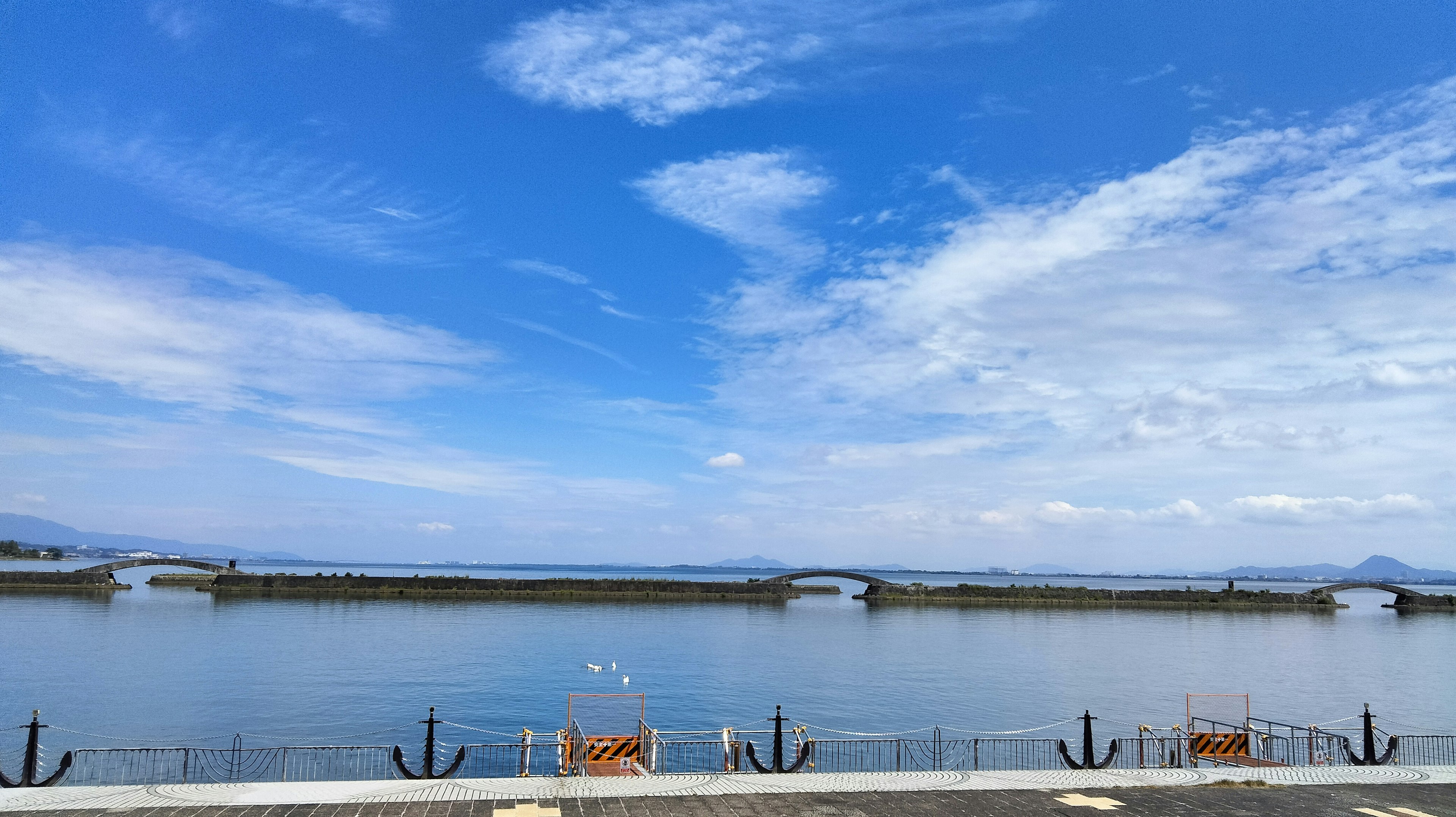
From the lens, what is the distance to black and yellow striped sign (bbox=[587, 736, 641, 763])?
24.1m

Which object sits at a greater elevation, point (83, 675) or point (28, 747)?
point (28, 747)

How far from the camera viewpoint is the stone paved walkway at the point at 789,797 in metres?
15.6

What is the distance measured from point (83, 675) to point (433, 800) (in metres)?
37.3

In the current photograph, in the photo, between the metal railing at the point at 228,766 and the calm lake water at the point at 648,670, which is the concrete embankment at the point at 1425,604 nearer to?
the calm lake water at the point at 648,670

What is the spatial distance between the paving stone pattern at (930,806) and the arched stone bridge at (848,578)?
10868 centimetres

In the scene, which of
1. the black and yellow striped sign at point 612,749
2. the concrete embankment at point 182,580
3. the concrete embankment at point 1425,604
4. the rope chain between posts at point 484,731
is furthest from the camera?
the concrete embankment at point 1425,604

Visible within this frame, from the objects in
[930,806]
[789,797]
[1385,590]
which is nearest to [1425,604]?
[1385,590]

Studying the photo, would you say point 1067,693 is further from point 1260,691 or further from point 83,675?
point 83,675

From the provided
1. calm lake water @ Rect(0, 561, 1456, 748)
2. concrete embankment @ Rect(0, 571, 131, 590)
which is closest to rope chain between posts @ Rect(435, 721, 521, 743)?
calm lake water @ Rect(0, 561, 1456, 748)

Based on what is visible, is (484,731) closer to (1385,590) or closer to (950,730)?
(950,730)

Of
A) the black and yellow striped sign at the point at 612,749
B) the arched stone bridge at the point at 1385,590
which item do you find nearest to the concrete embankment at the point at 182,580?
the black and yellow striped sign at the point at 612,749

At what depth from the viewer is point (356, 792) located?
16.7 metres

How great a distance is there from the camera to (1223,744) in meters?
27.4

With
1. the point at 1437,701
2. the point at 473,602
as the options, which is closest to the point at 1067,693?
the point at 1437,701
